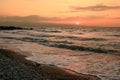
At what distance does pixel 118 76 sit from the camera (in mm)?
10500

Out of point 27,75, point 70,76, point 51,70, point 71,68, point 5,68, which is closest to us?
point 27,75

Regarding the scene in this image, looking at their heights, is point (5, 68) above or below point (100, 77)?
above

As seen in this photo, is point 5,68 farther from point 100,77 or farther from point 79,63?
point 79,63

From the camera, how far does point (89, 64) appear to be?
13.5 meters

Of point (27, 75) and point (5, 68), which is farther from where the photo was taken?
point (5, 68)

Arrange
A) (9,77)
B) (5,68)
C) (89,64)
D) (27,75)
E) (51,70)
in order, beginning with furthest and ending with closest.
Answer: (89,64)
(51,70)
(5,68)
(27,75)
(9,77)

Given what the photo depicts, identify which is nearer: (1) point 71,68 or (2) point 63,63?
(1) point 71,68

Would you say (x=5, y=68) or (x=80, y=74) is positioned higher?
(x=5, y=68)

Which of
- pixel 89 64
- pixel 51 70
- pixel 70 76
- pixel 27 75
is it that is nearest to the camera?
pixel 27 75

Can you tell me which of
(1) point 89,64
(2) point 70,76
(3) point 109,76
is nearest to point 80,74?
(2) point 70,76

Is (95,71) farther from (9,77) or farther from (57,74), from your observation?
(9,77)

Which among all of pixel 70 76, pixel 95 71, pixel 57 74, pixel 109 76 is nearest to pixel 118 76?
pixel 109 76

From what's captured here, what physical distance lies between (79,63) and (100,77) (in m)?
3.51

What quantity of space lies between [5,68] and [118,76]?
218 inches
